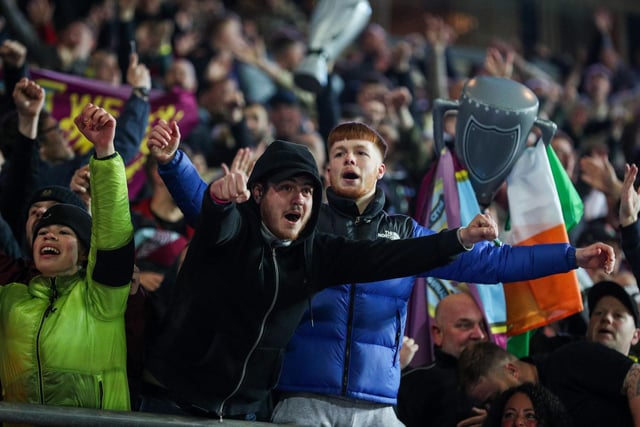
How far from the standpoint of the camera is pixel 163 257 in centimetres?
657

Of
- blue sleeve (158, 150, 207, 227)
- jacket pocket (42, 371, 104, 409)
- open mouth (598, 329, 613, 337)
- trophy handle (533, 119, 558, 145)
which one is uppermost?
trophy handle (533, 119, 558, 145)

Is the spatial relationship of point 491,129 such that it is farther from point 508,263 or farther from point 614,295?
point 508,263

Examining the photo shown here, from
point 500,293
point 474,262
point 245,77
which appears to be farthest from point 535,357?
point 245,77

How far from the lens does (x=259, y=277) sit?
4477 mm

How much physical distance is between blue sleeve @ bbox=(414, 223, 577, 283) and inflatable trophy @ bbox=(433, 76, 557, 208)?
1160 mm

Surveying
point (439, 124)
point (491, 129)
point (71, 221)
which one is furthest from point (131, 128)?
point (491, 129)

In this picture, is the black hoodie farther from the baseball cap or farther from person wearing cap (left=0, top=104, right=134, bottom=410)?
the baseball cap

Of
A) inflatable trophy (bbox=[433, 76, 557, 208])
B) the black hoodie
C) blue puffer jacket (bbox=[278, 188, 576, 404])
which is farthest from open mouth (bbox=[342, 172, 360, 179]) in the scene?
inflatable trophy (bbox=[433, 76, 557, 208])

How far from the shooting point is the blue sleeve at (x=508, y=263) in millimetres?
4777

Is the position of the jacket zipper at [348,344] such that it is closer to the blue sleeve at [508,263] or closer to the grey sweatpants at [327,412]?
the grey sweatpants at [327,412]

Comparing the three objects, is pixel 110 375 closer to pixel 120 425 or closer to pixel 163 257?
pixel 120 425

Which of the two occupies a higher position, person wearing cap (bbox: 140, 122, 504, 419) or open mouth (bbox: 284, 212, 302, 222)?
open mouth (bbox: 284, 212, 302, 222)

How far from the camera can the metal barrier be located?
4.14 meters

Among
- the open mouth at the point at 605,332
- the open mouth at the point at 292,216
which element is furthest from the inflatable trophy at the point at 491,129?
the open mouth at the point at 292,216
